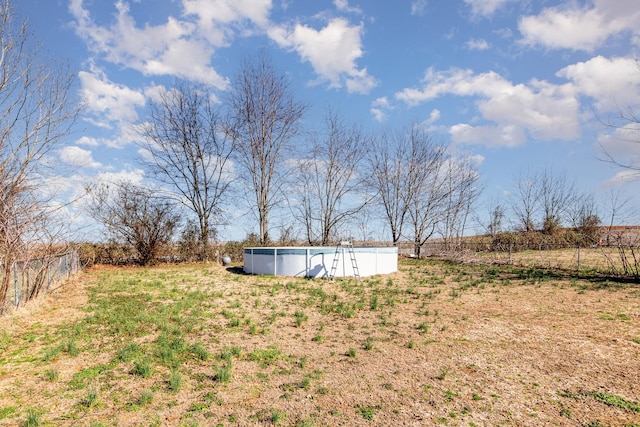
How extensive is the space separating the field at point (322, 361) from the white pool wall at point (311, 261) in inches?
178

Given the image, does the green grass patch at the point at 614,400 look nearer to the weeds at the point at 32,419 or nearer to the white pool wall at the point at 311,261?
the weeds at the point at 32,419

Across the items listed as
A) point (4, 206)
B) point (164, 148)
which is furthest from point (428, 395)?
point (164, 148)

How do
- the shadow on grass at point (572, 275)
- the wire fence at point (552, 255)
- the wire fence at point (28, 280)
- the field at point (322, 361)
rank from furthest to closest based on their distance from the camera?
the wire fence at point (552, 255) → the shadow on grass at point (572, 275) → the wire fence at point (28, 280) → the field at point (322, 361)

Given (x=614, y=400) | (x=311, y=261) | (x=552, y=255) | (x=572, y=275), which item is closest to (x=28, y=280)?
(x=311, y=261)

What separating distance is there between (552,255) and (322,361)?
2213 cm

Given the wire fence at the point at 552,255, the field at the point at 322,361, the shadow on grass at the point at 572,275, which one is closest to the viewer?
A: the field at the point at 322,361

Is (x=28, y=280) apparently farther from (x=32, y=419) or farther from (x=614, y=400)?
(x=614, y=400)

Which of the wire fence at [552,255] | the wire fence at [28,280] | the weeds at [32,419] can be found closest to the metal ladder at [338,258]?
the wire fence at [552,255]

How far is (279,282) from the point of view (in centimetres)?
1259

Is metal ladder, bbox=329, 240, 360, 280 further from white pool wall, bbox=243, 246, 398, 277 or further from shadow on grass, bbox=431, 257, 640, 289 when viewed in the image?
shadow on grass, bbox=431, 257, 640, 289

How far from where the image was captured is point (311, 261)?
1408cm

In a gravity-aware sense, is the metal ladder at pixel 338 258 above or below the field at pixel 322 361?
above

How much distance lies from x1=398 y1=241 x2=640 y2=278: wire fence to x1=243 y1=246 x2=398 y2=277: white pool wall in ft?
25.3

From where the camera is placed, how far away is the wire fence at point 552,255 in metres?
13.4
